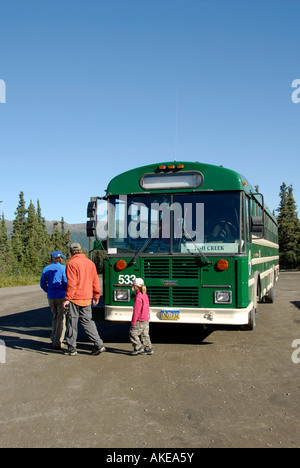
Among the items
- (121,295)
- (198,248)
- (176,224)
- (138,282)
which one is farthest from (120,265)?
(198,248)

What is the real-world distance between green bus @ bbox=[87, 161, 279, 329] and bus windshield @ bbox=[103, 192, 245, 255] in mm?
18

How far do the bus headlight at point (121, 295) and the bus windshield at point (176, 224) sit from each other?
73cm

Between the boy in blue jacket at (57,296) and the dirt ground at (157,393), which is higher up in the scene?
the boy in blue jacket at (57,296)

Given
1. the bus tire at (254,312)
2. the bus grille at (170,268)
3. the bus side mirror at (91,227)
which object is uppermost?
the bus side mirror at (91,227)

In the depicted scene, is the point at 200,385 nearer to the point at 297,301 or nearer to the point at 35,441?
the point at 35,441

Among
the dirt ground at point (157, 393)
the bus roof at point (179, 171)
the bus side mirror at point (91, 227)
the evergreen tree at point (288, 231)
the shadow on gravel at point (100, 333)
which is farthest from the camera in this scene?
the evergreen tree at point (288, 231)

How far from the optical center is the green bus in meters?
7.96

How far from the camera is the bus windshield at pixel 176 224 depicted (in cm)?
811

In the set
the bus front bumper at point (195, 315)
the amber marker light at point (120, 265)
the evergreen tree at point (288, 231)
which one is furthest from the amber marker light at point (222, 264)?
the evergreen tree at point (288, 231)

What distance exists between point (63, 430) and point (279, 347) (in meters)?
5.11

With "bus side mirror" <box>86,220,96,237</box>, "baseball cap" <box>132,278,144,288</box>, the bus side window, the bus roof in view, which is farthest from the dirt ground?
the bus roof

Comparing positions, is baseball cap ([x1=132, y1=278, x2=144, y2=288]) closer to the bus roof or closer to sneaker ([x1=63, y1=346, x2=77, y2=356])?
sneaker ([x1=63, y1=346, x2=77, y2=356])

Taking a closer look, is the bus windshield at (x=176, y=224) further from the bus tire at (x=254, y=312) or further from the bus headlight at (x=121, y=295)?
the bus tire at (x=254, y=312)

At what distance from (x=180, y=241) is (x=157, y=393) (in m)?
3.19
